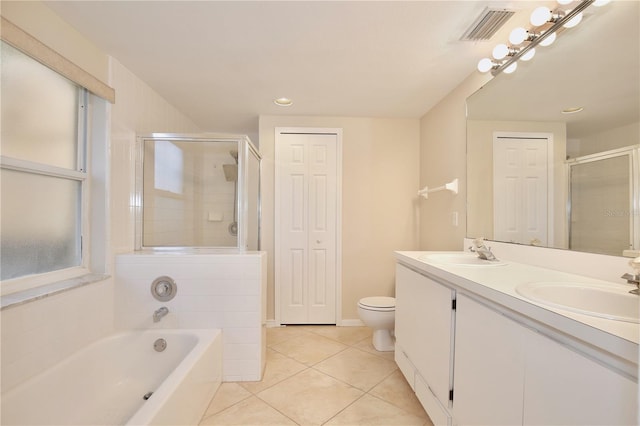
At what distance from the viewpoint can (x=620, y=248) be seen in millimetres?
1014

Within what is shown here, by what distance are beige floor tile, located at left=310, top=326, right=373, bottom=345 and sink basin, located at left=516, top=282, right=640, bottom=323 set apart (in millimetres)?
1794

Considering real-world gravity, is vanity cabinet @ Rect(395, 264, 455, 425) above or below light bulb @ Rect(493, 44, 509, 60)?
below

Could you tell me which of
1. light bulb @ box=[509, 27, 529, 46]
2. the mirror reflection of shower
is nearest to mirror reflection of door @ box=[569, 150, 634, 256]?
light bulb @ box=[509, 27, 529, 46]

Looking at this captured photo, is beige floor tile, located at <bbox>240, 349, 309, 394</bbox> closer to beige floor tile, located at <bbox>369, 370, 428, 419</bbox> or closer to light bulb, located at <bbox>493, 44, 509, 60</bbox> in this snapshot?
beige floor tile, located at <bbox>369, 370, 428, 419</bbox>

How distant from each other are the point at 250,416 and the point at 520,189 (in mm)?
1981

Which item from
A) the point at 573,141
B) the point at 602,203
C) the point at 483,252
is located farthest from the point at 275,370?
the point at 573,141

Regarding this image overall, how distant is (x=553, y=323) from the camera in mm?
705

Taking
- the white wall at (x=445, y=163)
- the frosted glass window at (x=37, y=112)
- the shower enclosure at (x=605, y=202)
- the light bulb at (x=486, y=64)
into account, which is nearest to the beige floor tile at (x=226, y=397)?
the frosted glass window at (x=37, y=112)

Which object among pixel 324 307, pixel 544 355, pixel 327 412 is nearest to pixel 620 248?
pixel 544 355

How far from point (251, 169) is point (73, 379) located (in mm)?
1796

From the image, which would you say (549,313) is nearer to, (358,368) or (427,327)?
(427,327)

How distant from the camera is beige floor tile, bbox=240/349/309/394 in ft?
6.00

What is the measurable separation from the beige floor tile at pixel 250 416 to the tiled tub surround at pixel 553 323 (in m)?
0.90

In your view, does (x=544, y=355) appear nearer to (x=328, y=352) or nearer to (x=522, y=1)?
(x=522, y=1)
